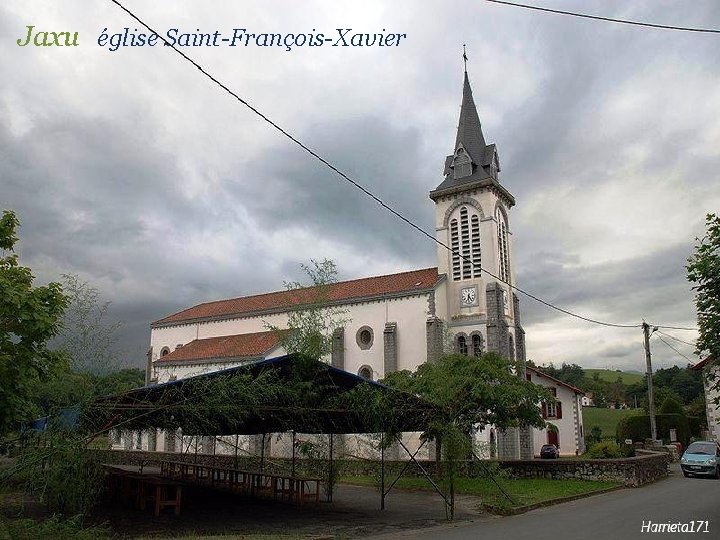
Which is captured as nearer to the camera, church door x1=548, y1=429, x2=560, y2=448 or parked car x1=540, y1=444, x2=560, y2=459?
parked car x1=540, y1=444, x2=560, y2=459

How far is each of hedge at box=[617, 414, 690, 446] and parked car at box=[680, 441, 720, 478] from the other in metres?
17.8

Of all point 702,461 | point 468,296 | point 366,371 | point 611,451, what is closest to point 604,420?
point 611,451

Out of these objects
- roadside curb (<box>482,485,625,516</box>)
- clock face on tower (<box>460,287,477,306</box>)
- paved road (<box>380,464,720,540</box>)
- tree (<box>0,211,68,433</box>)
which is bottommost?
roadside curb (<box>482,485,625,516</box>)

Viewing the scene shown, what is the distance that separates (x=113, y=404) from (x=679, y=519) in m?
11.9

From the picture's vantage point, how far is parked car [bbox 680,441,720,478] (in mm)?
23125

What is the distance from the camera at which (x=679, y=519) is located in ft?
41.7

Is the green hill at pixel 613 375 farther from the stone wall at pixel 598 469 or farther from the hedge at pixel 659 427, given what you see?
the stone wall at pixel 598 469

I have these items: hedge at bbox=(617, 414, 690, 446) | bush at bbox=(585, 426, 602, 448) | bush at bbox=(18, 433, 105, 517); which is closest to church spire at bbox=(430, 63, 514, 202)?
hedge at bbox=(617, 414, 690, 446)

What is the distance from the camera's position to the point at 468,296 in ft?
110

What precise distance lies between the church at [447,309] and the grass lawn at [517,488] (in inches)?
289

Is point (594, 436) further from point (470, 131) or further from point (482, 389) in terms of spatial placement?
point (482, 389)

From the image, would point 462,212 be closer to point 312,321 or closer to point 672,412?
point 312,321

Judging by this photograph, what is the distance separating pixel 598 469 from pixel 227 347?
24227mm

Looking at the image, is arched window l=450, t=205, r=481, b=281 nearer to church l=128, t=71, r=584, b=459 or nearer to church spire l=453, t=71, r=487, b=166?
church l=128, t=71, r=584, b=459
